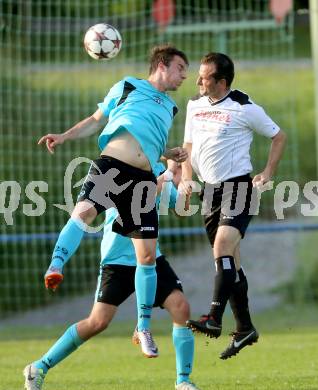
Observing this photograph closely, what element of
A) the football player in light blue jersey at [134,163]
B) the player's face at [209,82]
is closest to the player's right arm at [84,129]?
the football player in light blue jersey at [134,163]

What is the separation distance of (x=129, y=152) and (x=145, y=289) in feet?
3.20

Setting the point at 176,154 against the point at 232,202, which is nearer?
the point at 176,154

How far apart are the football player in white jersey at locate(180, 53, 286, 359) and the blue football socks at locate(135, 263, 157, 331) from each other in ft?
2.18

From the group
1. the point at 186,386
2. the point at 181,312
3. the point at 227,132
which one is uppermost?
the point at 227,132

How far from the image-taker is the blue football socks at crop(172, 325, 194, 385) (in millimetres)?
8352

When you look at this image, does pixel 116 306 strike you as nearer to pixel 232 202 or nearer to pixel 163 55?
pixel 232 202

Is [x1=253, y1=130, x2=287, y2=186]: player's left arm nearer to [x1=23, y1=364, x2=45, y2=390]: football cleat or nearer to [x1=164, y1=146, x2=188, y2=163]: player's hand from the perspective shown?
[x1=164, y1=146, x2=188, y2=163]: player's hand

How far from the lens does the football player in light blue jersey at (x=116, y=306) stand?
327 inches

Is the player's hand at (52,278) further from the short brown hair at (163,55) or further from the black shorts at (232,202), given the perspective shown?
the short brown hair at (163,55)

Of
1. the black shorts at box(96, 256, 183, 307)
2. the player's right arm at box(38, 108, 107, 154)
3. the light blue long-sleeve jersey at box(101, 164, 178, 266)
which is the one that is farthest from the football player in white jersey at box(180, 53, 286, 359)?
the player's right arm at box(38, 108, 107, 154)

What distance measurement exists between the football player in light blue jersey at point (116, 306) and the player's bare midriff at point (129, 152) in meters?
0.49

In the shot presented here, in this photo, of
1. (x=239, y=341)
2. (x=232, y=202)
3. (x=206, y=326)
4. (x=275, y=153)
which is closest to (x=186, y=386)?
(x=206, y=326)

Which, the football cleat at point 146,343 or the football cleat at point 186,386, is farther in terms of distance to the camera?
the football cleat at point 186,386

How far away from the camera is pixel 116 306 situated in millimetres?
8391
